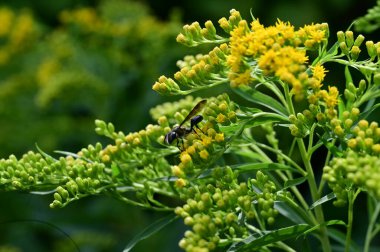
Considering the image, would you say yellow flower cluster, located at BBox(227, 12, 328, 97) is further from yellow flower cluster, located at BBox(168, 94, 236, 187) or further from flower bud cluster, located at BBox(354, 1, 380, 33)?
flower bud cluster, located at BBox(354, 1, 380, 33)

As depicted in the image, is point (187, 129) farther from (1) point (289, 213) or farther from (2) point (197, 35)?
(1) point (289, 213)

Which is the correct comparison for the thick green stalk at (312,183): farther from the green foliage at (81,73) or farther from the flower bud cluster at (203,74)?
the green foliage at (81,73)

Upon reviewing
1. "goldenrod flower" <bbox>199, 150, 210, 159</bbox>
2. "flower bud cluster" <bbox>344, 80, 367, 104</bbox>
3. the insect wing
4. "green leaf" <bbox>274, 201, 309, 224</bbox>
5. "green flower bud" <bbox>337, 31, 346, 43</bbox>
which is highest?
"green flower bud" <bbox>337, 31, 346, 43</bbox>

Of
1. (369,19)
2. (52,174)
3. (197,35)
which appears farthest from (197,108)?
(369,19)

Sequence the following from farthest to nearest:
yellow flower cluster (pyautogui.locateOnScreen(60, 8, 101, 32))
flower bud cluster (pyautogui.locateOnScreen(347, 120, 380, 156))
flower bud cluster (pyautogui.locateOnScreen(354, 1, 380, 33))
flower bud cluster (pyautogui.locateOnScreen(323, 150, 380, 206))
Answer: yellow flower cluster (pyautogui.locateOnScreen(60, 8, 101, 32)) < flower bud cluster (pyautogui.locateOnScreen(354, 1, 380, 33)) < flower bud cluster (pyautogui.locateOnScreen(347, 120, 380, 156)) < flower bud cluster (pyautogui.locateOnScreen(323, 150, 380, 206))

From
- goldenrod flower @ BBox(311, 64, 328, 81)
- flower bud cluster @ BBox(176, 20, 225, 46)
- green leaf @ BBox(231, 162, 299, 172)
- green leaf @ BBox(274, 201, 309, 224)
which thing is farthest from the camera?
green leaf @ BBox(274, 201, 309, 224)

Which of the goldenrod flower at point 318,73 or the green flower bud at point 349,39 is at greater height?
the green flower bud at point 349,39

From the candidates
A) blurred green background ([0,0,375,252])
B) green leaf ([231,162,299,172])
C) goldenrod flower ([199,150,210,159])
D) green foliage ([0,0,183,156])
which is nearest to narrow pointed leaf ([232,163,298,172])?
green leaf ([231,162,299,172])

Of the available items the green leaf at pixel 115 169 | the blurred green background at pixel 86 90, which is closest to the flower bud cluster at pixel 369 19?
the green leaf at pixel 115 169

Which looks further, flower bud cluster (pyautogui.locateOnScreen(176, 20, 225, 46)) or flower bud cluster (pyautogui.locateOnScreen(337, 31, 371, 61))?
flower bud cluster (pyautogui.locateOnScreen(176, 20, 225, 46))
